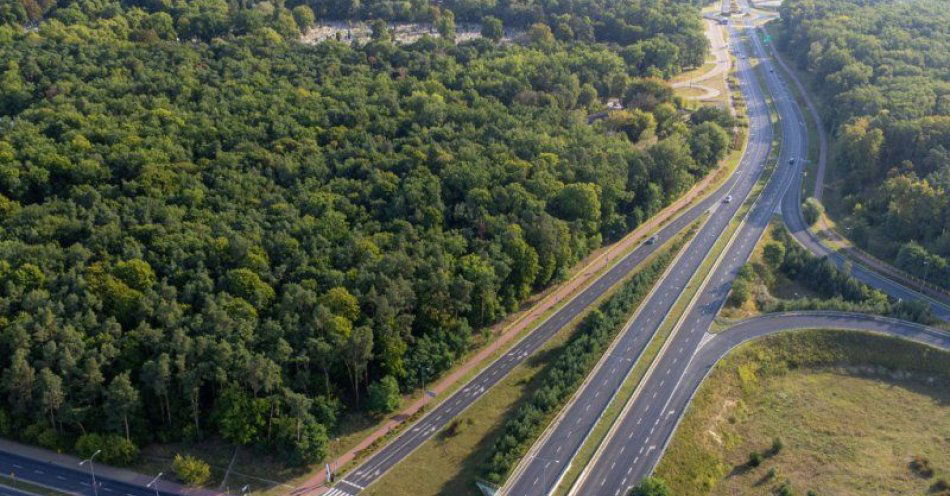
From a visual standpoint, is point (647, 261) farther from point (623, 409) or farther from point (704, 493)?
point (704, 493)

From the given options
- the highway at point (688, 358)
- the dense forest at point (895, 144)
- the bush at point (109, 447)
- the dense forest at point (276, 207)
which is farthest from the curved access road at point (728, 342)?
the bush at point (109, 447)

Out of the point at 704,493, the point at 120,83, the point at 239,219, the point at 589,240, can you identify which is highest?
the point at 120,83

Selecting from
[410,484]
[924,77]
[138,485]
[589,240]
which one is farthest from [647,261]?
[924,77]

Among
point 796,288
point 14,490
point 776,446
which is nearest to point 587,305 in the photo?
point 776,446

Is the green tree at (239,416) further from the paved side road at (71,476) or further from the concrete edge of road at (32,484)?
the concrete edge of road at (32,484)

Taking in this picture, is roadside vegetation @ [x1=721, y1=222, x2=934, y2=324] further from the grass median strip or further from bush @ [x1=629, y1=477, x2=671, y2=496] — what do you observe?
bush @ [x1=629, y1=477, x2=671, y2=496]

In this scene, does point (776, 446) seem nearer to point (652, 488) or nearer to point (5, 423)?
point (652, 488)

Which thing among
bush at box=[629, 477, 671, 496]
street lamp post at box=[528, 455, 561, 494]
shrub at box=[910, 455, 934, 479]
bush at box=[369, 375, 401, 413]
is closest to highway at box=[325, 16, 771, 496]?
bush at box=[369, 375, 401, 413]
